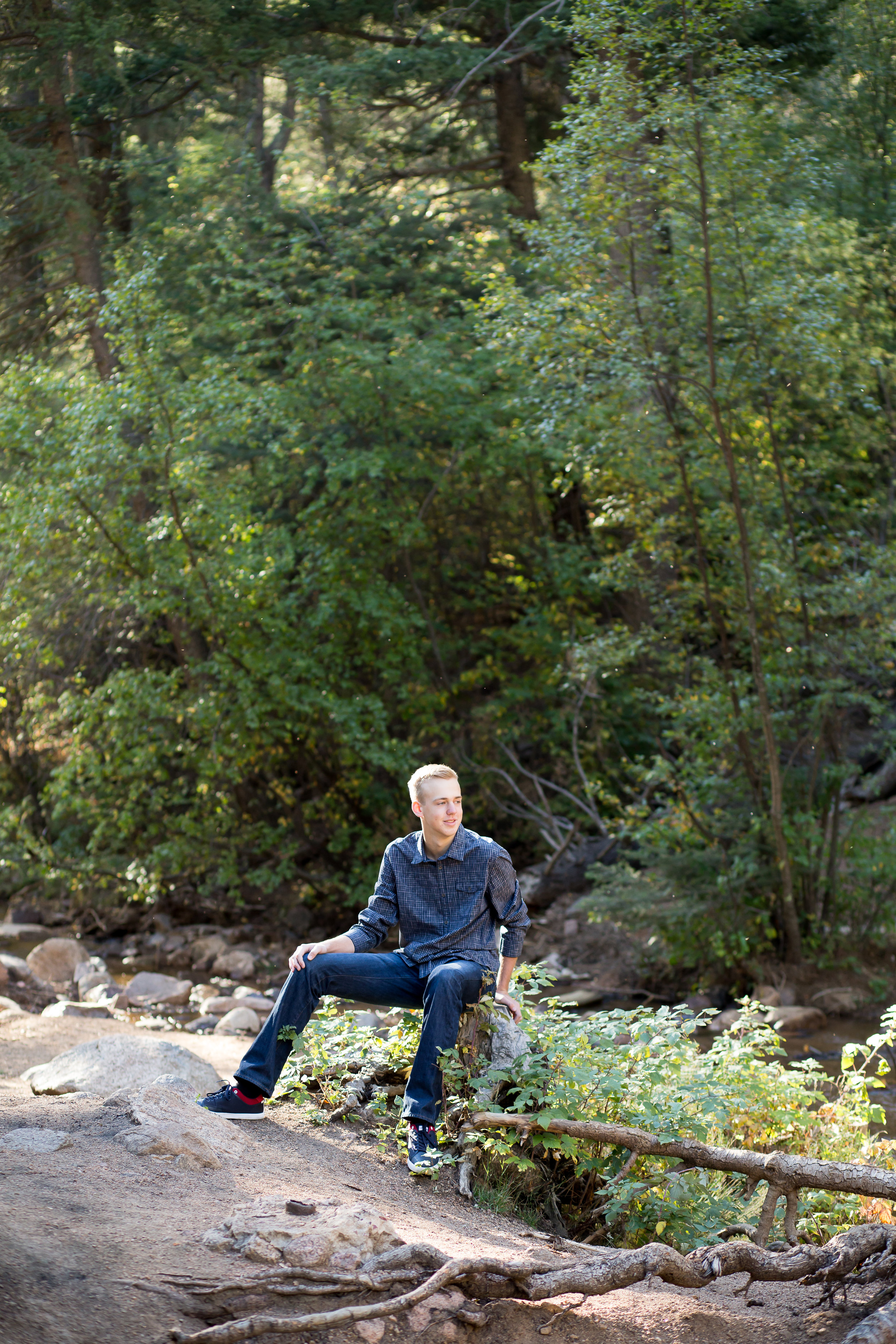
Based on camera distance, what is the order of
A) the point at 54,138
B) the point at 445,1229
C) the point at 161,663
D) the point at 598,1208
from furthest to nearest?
the point at 54,138 → the point at 161,663 → the point at 598,1208 → the point at 445,1229

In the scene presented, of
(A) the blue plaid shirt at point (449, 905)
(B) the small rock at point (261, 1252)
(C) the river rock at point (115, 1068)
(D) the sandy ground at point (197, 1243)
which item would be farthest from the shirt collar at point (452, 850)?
(B) the small rock at point (261, 1252)

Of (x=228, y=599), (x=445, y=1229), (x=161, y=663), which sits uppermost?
(x=445, y=1229)

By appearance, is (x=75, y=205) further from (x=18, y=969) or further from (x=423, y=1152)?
(x=423, y=1152)

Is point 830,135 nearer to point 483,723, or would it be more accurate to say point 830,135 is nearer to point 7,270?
point 483,723

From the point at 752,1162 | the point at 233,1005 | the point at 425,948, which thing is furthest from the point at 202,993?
the point at 752,1162

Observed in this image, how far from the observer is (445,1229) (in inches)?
128

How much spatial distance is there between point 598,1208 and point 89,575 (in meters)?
8.02

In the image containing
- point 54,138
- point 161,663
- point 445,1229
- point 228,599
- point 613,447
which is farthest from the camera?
point 54,138

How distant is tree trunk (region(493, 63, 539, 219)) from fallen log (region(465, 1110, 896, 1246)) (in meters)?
11.5

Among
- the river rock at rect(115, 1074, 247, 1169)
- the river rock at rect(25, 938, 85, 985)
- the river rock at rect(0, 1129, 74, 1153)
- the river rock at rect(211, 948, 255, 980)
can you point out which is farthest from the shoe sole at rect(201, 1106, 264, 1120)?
the river rock at rect(211, 948, 255, 980)

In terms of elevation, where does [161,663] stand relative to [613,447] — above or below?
below

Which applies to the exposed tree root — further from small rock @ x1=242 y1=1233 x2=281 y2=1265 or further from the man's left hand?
the man's left hand

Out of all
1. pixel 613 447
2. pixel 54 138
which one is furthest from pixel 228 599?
pixel 54 138

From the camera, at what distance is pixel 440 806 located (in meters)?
4.10
